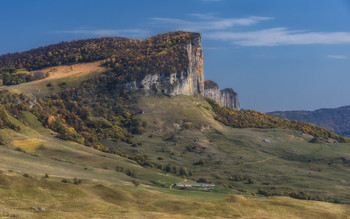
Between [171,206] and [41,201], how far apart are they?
22.0 meters

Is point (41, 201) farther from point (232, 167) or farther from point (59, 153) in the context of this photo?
point (232, 167)

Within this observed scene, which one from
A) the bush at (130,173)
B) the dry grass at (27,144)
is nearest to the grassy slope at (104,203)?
the bush at (130,173)

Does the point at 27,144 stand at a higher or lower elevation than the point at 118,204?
higher

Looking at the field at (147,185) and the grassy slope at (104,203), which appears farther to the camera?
the field at (147,185)

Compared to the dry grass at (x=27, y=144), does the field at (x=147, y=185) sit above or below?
below

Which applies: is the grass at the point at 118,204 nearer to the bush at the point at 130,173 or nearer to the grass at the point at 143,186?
the grass at the point at 143,186

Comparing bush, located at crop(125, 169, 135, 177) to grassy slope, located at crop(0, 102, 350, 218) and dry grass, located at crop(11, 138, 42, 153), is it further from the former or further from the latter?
dry grass, located at crop(11, 138, 42, 153)

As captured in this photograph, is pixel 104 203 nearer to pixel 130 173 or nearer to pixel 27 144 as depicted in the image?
pixel 130 173

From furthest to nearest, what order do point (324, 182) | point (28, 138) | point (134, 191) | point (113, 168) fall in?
point (324, 182) → point (28, 138) → point (113, 168) → point (134, 191)

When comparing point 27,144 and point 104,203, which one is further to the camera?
point 27,144

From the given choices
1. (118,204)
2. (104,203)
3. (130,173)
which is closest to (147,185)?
(130,173)

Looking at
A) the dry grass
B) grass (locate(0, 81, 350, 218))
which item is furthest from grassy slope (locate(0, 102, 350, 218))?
the dry grass

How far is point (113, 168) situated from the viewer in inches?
5507

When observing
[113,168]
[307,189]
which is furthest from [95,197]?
[307,189]
